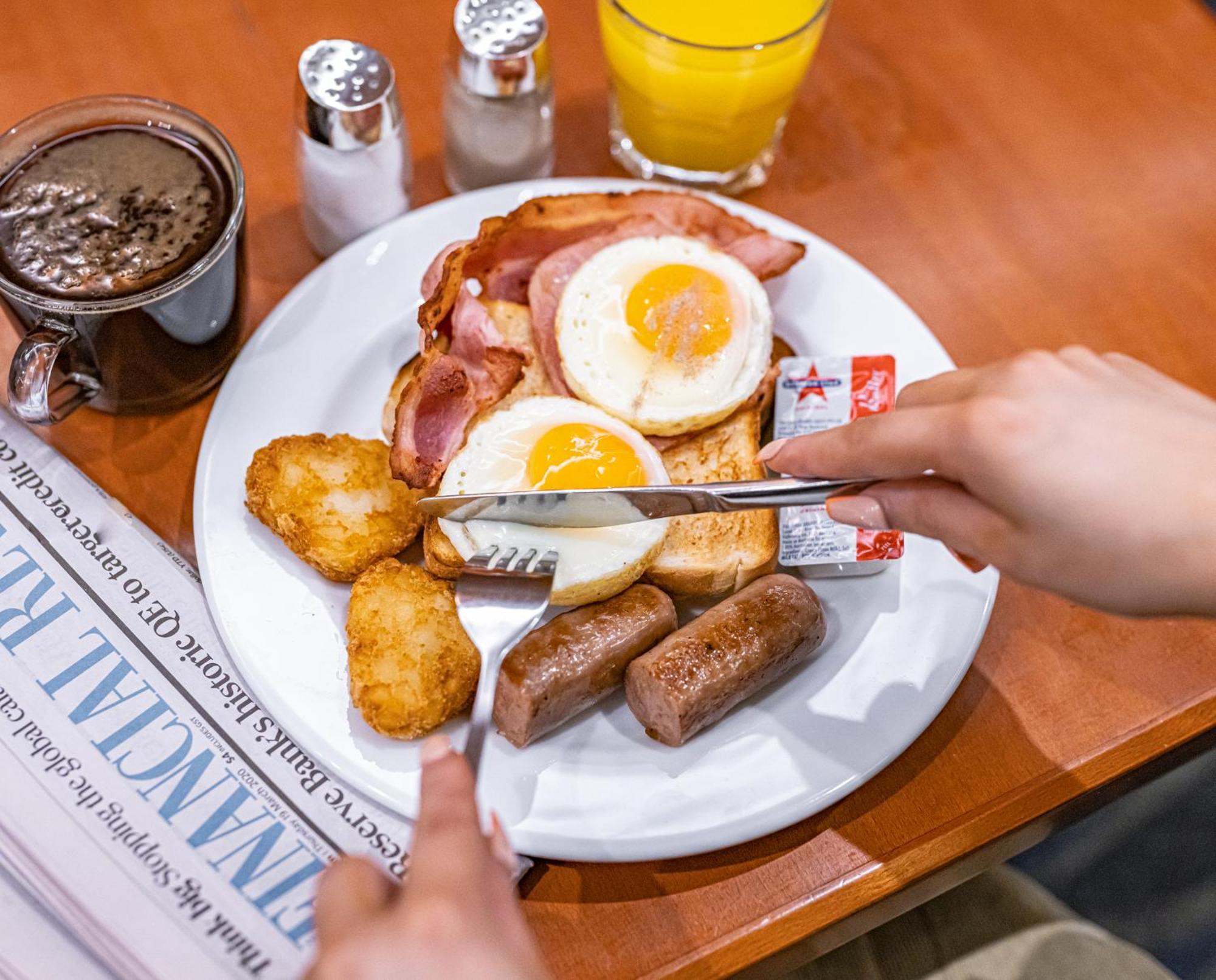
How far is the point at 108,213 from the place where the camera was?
5.51 feet

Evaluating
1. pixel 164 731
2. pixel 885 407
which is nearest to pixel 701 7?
pixel 885 407

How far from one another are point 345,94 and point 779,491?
105cm

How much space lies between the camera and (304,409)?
1.82 metres

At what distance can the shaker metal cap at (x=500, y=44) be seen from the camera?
1886mm

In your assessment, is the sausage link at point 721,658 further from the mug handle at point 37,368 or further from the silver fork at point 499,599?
the mug handle at point 37,368

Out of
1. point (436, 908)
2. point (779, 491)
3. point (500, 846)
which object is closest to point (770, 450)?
point (779, 491)

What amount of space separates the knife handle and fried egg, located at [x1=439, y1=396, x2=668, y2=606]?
9.5 inches

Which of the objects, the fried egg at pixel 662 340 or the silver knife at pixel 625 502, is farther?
the fried egg at pixel 662 340

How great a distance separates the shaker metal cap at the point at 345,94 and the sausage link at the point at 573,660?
93cm

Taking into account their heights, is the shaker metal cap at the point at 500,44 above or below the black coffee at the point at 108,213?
above

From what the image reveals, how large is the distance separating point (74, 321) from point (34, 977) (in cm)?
93

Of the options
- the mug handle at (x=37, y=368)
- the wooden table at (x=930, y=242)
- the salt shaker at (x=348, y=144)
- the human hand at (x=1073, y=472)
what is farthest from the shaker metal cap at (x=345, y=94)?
the human hand at (x=1073, y=472)

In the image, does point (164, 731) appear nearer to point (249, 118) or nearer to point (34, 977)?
point (34, 977)

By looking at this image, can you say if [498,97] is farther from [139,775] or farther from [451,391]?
[139,775]
